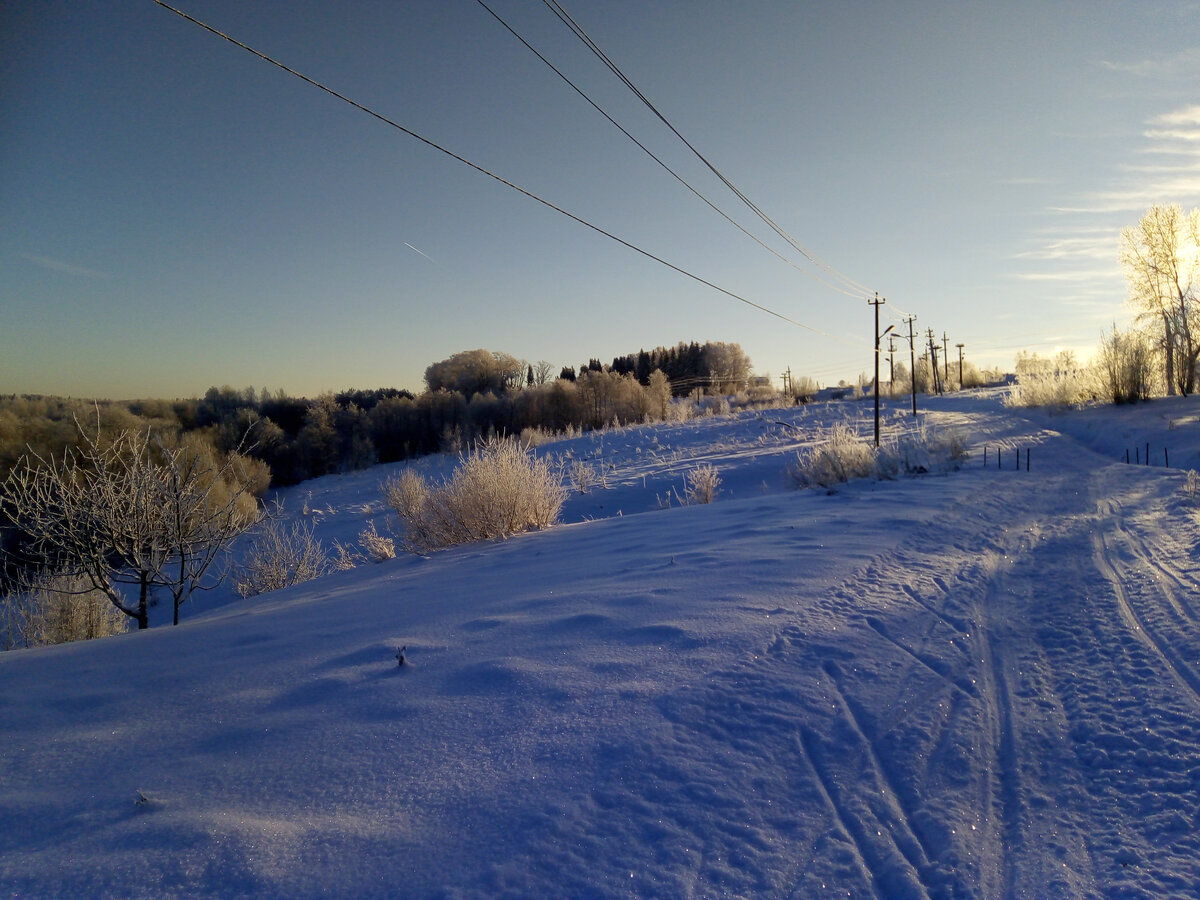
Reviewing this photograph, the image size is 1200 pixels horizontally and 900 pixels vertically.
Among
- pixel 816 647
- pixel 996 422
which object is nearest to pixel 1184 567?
pixel 816 647

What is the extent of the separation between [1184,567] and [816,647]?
16.3 ft

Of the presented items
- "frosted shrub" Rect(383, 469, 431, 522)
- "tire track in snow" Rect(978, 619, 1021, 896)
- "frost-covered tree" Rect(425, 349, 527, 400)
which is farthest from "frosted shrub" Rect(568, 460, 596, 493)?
"frost-covered tree" Rect(425, 349, 527, 400)

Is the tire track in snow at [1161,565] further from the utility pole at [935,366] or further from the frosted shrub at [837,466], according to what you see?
the utility pole at [935,366]

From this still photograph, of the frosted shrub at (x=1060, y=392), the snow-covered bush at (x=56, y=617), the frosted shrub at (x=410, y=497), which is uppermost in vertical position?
the frosted shrub at (x=1060, y=392)

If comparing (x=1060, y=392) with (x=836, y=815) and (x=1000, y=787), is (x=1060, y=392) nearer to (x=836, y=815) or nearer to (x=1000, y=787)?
(x=1000, y=787)

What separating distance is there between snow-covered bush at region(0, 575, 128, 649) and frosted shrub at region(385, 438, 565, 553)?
441 cm

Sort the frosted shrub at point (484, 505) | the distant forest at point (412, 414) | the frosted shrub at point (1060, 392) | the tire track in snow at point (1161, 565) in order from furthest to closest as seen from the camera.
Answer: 1. the distant forest at point (412, 414)
2. the frosted shrub at point (1060, 392)
3. the frosted shrub at point (484, 505)
4. the tire track in snow at point (1161, 565)

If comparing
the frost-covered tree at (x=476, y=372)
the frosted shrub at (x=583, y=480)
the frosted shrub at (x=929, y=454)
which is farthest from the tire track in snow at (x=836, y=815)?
the frost-covered tree at (x=476, y=372)

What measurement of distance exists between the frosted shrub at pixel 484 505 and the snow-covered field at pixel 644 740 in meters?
3.27

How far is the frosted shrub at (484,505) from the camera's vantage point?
962 cm

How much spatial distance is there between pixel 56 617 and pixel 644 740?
10292 mm

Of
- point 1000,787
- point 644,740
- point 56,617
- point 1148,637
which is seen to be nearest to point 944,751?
point 1000,787

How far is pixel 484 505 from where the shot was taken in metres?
9.59

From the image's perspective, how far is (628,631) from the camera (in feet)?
14.0
